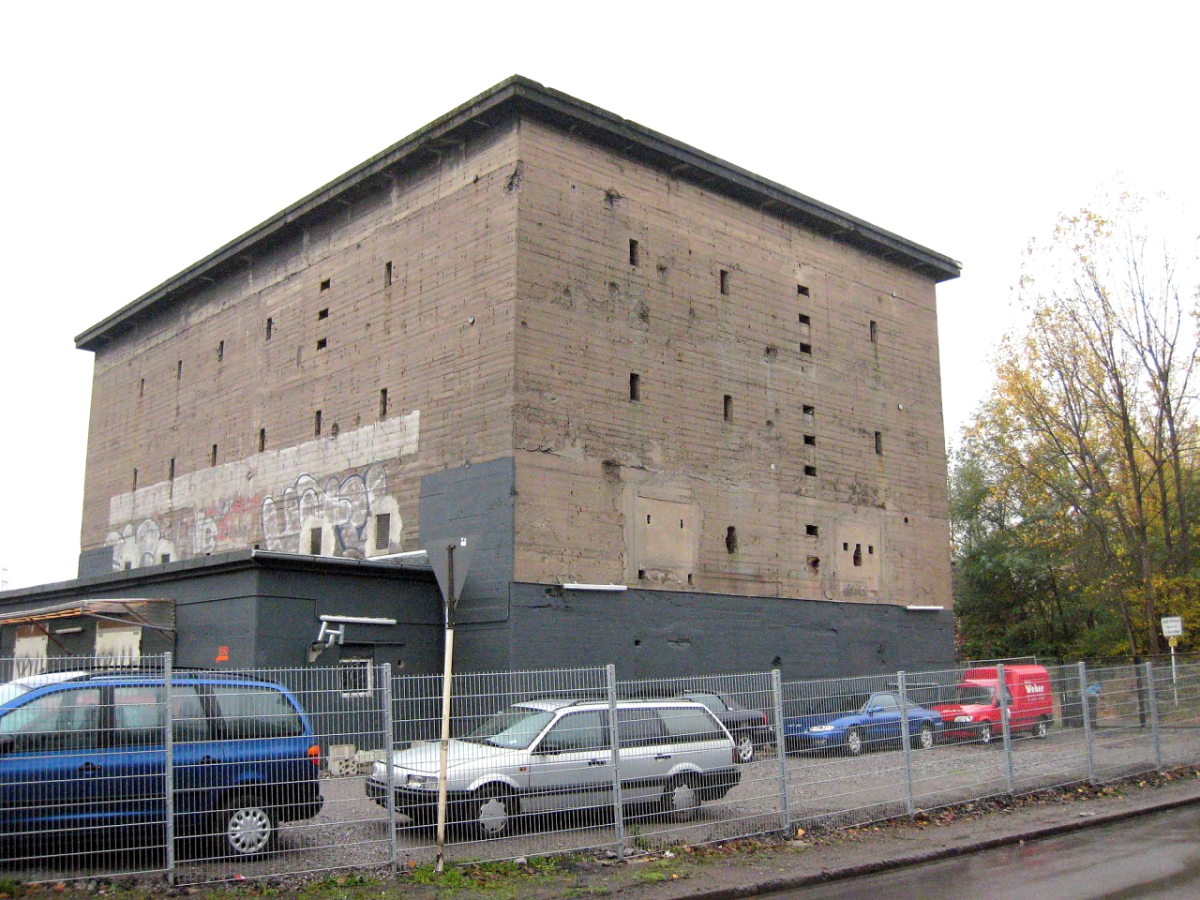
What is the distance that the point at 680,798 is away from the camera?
11.6m

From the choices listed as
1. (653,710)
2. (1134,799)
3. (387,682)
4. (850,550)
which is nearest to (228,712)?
(387,682)

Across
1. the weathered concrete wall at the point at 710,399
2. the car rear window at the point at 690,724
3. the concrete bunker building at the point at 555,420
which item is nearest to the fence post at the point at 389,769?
the car rear window at the point at 690,724

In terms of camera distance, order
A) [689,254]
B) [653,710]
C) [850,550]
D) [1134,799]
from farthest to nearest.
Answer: [850,550]
[689,254]
[1134,799]
[653,710]

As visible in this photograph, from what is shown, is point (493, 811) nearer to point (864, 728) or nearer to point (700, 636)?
point (864, 728)

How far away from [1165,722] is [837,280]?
19016mm

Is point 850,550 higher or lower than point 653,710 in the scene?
higher

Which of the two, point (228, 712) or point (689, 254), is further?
point (689, 254)

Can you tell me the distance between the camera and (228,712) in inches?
388

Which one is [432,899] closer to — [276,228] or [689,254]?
[689,254]

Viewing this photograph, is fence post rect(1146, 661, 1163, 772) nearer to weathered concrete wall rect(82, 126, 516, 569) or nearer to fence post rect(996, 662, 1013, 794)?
fence post rect(996, 662, 1013, 794)

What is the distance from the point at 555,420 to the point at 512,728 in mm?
13745

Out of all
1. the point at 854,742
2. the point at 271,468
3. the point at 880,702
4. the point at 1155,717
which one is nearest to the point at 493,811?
the point at 854,742

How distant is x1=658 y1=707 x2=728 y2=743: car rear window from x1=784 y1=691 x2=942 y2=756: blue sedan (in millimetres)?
854


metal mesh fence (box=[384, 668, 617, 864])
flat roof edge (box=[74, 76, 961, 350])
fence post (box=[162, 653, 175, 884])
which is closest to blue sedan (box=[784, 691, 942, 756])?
metal mesh fence (box=[384, 668, 617, 864])
